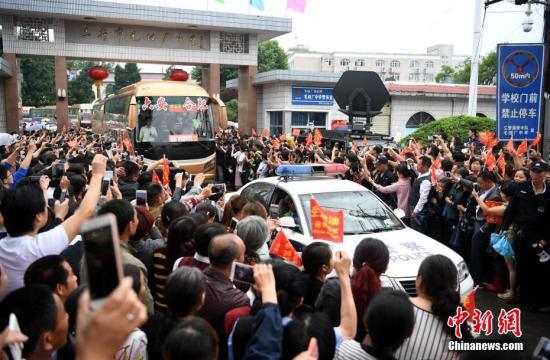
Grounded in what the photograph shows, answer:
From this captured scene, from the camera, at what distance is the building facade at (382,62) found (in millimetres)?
84062

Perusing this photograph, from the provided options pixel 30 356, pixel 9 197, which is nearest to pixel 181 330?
pixel 30 356

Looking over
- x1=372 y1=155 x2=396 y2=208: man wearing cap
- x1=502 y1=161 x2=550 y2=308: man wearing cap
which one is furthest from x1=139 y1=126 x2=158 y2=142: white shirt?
x1=502 y1=161 x2=550 y2=308: man wearing cap

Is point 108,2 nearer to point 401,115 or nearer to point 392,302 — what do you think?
point 401,115

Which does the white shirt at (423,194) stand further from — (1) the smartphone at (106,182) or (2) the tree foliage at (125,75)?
(2) the tree foliage at (125,75)

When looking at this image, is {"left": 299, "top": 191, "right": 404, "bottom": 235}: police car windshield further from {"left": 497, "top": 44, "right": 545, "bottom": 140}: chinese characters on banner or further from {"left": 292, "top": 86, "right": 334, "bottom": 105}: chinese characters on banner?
{"left": 292, "top": 86, "right": 334, "bottom": 105}: chinese characters on banner

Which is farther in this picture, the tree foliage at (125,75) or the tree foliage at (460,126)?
the tree foliage at (125,75)

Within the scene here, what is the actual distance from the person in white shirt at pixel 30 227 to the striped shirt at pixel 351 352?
1.66m

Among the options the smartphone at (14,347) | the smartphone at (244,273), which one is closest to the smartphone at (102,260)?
the smartphone at (14,347)

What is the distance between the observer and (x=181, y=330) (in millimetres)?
2031

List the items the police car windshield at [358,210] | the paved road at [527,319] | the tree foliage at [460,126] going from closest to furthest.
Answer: the paved road at [527,319] → the police car windshield at [358,210] → the tree foliage at [460,126]

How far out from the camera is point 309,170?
7.10 m

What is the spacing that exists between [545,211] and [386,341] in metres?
4.26

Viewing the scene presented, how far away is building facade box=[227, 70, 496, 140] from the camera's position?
24797mm

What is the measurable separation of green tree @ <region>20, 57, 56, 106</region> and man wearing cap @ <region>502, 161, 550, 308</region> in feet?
171
